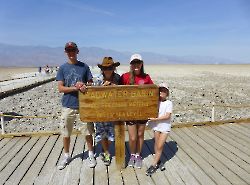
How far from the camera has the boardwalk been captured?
5.36 metres

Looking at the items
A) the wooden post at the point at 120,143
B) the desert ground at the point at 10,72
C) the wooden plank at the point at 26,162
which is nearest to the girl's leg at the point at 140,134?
the wooden post at the point at 120,143

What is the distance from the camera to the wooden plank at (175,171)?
5.31 m

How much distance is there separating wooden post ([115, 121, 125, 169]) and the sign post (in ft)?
0.89

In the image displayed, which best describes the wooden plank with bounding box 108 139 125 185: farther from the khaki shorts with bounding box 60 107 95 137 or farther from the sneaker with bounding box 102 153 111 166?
the khaki shorts with bounding box 60 107 95 137

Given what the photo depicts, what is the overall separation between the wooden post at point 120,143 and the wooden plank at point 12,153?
97.7 inches

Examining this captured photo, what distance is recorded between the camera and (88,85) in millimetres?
5379

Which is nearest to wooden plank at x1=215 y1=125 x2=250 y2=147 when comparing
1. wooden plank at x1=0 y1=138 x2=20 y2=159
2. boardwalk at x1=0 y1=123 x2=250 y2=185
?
boardwalk at x1=0 y1=123 x2=250 y2=185

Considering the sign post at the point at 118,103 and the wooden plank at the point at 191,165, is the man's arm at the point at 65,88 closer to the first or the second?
the sign post at the point at 118,103

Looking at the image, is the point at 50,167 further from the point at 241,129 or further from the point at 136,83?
the point at 241,129

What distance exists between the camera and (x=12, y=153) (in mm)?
6758

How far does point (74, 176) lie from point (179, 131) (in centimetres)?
411

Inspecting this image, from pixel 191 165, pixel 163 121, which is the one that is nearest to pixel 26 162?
pixel 163 121

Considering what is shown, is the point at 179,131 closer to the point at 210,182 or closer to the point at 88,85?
the point at 210,182

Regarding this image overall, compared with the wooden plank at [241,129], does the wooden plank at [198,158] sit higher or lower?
lower
